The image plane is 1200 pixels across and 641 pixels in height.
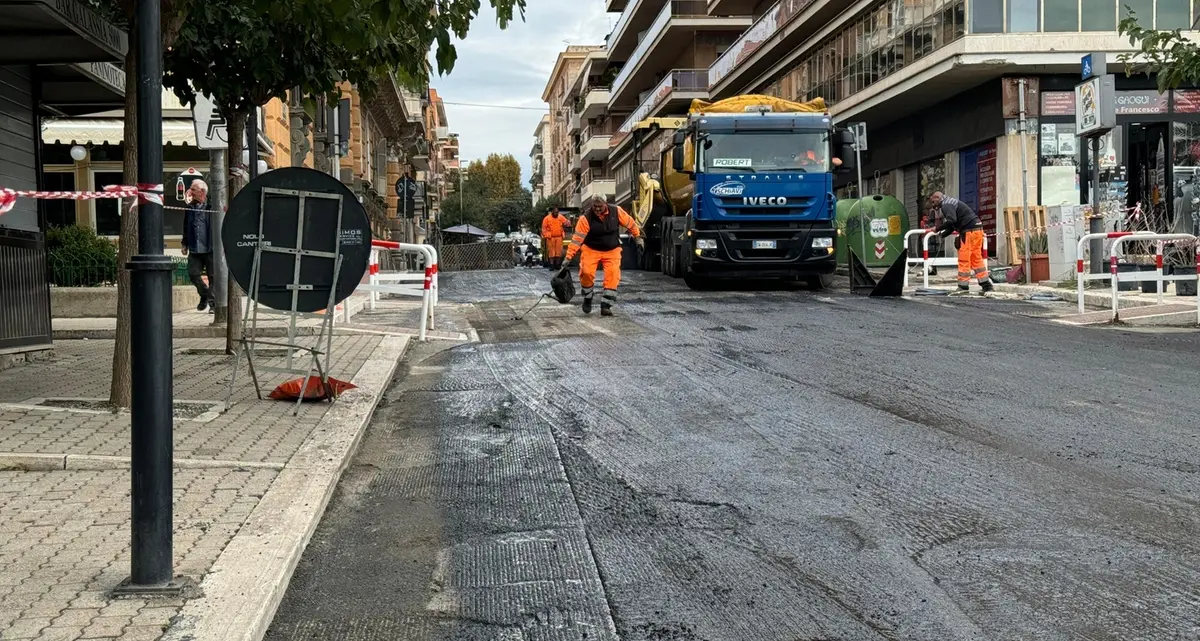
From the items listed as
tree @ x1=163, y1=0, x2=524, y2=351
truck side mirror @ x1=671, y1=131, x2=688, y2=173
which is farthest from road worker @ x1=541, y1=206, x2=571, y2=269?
tree @ x1=163, y1=0, x2=524, y2=351

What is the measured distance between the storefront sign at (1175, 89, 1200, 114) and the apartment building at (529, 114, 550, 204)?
127067mm

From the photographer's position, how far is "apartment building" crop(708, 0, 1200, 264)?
25875mm

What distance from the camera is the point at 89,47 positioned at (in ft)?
29.8

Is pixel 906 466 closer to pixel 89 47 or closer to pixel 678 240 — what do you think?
pixel 89 47

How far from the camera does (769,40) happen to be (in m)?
41.0

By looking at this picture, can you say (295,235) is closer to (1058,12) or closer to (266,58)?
(266,58)

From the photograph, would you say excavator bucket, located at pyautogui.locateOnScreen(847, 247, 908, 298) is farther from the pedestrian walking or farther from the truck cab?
the pedestrian walking

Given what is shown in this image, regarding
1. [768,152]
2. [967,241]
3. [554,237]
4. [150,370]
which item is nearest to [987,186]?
[967,241]

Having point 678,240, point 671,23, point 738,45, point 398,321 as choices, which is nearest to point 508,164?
point 671,23

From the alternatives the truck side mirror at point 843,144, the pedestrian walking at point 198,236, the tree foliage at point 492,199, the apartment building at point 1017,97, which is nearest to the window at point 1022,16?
the apartment building at point 1017,97

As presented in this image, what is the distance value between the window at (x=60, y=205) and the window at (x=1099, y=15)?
21961mm

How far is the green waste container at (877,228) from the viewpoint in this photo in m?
25.2

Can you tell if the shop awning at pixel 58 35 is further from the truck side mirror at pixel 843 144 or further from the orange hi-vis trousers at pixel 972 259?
the orange hi-vis trousers at pixel 972 259

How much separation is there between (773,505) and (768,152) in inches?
616
